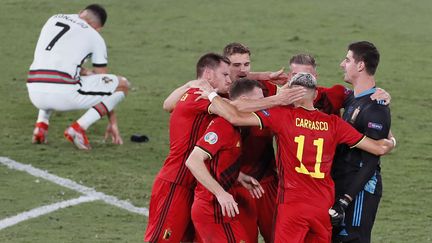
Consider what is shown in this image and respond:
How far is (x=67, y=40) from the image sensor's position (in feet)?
49.4

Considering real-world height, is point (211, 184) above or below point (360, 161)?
below

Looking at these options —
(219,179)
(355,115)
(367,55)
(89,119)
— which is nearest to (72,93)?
(89,119)

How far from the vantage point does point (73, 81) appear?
49.1 feet

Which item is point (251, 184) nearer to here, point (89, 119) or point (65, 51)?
point (89, 119)

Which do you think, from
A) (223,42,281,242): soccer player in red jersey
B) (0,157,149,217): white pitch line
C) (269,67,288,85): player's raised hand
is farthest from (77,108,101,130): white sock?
(223,42,281,242): soccer player in red jersey

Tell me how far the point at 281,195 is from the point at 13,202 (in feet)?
14.7

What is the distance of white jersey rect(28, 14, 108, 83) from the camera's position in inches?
587

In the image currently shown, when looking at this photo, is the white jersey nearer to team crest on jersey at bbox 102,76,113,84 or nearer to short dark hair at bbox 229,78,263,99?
team crest on jersey at bbox 102,76,113,84

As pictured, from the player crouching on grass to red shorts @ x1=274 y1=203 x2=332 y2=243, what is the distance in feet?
1.28

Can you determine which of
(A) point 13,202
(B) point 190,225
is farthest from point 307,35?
(B) point 190,225

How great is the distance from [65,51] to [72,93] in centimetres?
54

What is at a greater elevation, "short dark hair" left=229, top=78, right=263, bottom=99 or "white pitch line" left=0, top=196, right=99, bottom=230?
"short dark hair" left=229, top=78, right=263, bottom=99

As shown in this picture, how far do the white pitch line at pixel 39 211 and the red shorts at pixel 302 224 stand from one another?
3937 millimetres

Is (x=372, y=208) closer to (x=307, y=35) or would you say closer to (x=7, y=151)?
(x=7, y=151)
